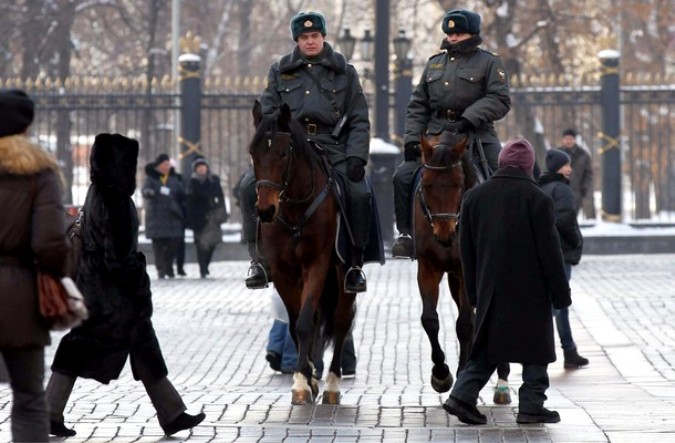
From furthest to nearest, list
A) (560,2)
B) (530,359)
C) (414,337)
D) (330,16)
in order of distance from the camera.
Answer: (330,16) → (560,2) → (414,337) → (530,359)

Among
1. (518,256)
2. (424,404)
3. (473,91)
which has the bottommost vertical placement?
(424,404)

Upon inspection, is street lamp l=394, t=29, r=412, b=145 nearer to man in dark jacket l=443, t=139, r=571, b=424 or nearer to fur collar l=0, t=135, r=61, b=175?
man in dark jacket l=443, t=139, r=571, b=424

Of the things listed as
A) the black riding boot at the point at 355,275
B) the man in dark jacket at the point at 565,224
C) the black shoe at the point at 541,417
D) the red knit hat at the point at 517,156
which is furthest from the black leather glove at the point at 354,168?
the man in dark jacket at the point at 565,224

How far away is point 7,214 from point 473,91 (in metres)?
4.92

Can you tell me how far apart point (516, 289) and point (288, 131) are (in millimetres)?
1936

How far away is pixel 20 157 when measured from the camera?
715 cm

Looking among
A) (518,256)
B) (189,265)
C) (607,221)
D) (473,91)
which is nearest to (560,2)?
(607,221)

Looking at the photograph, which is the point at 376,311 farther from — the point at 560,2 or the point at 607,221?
the point at 560,2

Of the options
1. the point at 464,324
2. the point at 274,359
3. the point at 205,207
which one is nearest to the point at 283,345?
the point at 274,359

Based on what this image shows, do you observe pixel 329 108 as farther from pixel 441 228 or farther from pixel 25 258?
pixel 25 258

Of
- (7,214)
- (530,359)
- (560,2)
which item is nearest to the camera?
(7,214)

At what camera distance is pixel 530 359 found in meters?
9.36

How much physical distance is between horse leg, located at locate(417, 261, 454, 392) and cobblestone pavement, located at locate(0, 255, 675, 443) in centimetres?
13

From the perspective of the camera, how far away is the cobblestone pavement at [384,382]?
9094mm
